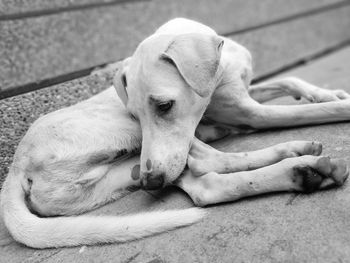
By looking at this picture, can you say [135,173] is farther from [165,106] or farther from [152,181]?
[165,106]

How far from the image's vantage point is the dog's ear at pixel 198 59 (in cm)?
224

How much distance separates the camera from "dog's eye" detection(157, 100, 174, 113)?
2.28 metres

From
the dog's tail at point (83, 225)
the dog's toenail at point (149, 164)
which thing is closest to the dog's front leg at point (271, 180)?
→ the dog's tail at point (83, 225)

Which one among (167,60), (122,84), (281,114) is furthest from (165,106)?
(281,114)

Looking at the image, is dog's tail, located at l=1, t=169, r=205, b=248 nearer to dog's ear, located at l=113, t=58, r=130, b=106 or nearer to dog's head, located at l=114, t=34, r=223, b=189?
dog's head, located at l=114, t=34, r=223, b=189

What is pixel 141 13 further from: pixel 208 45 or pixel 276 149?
pixel 276 149

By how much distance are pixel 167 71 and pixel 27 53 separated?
6.67 feet

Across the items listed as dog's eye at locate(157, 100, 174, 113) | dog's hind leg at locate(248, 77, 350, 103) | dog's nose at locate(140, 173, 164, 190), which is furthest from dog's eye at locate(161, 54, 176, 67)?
dog's hind leg at locate(248, 77, 350, 103)

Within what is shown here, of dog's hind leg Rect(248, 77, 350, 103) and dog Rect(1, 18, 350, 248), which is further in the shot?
dog's hind leg Rect(248, 77, 350, 103)

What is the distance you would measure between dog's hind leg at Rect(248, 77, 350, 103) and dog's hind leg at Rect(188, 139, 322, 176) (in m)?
0.75

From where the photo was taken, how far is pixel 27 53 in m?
3.84

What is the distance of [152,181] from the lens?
84.7 inches

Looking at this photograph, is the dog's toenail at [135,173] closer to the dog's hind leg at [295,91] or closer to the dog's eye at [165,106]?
the dog's eye at [165,106]

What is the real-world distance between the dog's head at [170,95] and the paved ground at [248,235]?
0.86 ft
